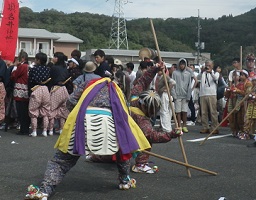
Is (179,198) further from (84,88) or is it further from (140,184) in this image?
(84,88)

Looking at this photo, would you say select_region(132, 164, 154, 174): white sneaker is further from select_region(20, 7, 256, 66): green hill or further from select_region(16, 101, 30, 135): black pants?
select_region(20, 7, 256, 66): green hill

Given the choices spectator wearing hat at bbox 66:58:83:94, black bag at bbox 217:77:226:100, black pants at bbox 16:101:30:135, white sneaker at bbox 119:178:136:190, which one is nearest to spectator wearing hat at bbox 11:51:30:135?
black pants at bbox 16:101:30:135

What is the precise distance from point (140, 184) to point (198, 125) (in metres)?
7.77

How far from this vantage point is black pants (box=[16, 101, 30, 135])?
9.84m

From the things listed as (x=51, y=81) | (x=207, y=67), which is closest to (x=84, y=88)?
(x=51, y=81)

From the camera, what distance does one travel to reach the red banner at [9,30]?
973cm

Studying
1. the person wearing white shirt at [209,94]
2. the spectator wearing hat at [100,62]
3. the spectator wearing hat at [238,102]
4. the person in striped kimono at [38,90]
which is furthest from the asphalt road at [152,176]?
the person wearing white shirt at [209,94]

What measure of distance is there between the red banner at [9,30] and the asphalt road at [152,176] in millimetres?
2170

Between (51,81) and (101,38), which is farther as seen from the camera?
(101,38)

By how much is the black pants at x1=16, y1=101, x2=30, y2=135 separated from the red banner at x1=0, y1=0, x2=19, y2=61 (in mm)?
1007

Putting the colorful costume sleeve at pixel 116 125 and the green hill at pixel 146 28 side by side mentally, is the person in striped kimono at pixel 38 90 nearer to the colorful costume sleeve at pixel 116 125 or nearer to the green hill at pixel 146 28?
the colorful costume sleeve at pixel 116 125

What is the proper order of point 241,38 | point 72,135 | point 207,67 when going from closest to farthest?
point 72,135 < point 207,67 < point 241,38

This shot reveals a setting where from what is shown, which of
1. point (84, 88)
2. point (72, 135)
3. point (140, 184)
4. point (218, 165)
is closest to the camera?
point (72, 135)

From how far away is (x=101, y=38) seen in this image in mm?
73375
